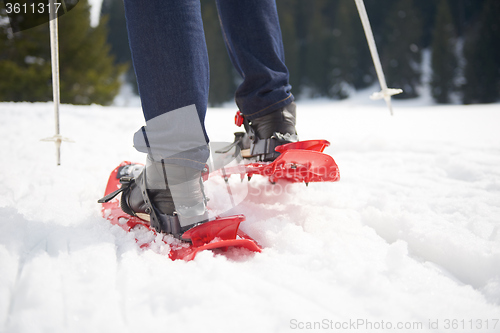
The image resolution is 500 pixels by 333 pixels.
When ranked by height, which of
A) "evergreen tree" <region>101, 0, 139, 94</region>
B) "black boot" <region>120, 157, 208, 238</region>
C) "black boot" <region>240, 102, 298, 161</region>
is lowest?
"black boot" <region>120, 157, 208, 238</region>

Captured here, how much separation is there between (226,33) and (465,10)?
72.9 feet

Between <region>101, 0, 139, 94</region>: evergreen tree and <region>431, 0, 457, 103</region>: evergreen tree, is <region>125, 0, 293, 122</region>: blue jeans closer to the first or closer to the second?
<region>431, 0, 457, 103</region>: evergreen tree

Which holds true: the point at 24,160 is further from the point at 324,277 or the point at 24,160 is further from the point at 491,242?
the point at 491,242

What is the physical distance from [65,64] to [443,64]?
16269mm

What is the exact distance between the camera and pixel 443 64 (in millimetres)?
13836

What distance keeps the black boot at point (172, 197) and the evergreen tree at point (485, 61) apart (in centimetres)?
1539

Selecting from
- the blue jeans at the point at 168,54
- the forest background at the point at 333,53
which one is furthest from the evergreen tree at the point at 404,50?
the blue jeans at the point at 168,54

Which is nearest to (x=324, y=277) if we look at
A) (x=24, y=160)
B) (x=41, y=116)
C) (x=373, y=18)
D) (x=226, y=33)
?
(x=226, y=33)

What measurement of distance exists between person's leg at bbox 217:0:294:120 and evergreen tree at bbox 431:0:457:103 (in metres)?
15.5

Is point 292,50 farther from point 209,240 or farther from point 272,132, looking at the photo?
point 209,240

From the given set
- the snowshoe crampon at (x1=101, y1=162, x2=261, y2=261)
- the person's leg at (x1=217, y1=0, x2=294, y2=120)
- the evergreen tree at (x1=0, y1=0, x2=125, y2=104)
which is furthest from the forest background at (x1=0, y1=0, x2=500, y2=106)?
the snowshoe crampon at (x1=101, y1=162, x2=261, y2=261)

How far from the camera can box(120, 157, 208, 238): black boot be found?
0.83 m

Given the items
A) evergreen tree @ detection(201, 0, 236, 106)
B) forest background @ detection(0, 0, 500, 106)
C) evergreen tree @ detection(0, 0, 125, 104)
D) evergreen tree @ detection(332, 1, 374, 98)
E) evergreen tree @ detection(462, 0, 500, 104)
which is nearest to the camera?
evergreen tree @ detection(0, 0, 125, 104)

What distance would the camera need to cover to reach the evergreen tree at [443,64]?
45.1 ft
